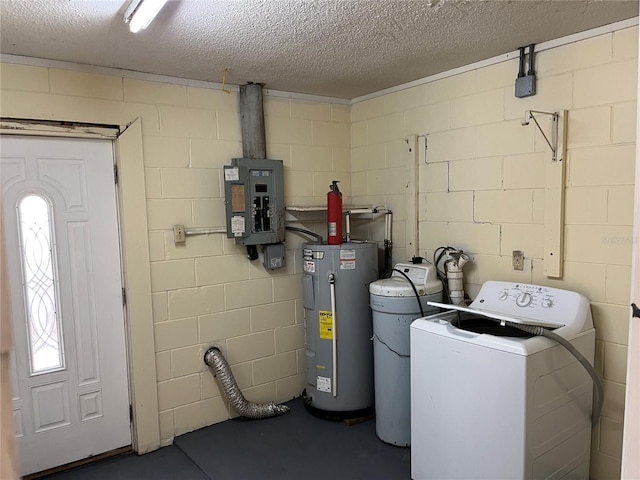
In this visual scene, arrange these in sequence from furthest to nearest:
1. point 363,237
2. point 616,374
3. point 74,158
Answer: point 363,237 → point 74,158 → point 616,374

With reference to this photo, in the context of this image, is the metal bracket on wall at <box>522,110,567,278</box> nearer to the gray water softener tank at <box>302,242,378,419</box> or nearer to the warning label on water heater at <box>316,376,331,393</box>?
the gray water softener tank at <box>302,242,378,419</box>

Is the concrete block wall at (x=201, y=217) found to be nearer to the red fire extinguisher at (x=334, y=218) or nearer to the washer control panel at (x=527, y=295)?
the red fire extinguisher at (x=334, y=218)

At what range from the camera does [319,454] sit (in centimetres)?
289

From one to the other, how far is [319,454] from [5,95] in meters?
2.71

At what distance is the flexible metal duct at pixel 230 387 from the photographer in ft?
10.4

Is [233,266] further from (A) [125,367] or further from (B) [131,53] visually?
(B) [131,53]

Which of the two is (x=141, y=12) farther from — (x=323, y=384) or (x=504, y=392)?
(x=323, y=384)

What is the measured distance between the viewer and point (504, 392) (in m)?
2.09

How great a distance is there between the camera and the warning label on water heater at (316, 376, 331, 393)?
10.8 ft

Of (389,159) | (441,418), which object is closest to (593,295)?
(441,418)

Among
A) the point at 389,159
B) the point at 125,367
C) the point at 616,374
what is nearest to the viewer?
the point at 616,374

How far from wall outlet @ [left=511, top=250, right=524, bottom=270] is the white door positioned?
2392 millimetres

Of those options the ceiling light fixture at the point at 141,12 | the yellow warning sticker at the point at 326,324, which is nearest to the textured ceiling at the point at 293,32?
the ceiling light fixture at the point at 141,12

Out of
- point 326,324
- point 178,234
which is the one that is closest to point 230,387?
point 326,324
